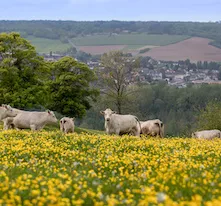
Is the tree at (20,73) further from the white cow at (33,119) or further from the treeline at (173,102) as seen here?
the treeline at (173,102)

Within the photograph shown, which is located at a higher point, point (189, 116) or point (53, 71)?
point (53, 71)

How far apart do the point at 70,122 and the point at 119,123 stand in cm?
390

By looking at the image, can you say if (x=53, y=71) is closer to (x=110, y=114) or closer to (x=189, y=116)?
(x=110, y=114)

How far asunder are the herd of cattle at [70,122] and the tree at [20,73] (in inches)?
956

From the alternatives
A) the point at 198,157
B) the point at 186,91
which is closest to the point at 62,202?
the point at 198,157

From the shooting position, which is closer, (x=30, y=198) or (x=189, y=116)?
(x=30, y=198)

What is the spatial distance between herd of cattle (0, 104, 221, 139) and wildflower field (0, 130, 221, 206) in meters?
11.6

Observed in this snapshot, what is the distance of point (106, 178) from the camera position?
11.4 metres

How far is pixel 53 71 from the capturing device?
72.9 m

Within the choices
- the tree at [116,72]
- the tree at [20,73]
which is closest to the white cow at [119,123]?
the tree at [20,73]

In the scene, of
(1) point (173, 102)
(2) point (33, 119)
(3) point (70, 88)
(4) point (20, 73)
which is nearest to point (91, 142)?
(2) point (33, 119)

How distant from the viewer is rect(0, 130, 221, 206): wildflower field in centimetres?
820

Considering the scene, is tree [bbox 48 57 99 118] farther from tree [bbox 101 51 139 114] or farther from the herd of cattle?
the herd of cattle

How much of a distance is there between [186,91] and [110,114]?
14047 centimetres
